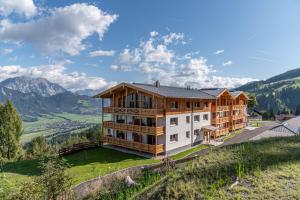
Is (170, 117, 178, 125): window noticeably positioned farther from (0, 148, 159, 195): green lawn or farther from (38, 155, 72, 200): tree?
(38, 155, 72, 200): tree

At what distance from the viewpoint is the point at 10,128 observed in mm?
36188

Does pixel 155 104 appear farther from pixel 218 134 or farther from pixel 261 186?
pixel 261 186

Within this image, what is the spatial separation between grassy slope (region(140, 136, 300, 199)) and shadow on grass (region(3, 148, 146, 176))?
1881cm

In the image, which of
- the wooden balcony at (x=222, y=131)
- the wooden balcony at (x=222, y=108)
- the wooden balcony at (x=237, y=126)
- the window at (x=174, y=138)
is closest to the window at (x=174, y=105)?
the window at (x=174, y=138)

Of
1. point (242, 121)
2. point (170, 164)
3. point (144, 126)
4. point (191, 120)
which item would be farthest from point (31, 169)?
point (242, 121)

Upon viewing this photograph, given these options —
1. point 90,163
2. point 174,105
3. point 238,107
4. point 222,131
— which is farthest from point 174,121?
point 238,107

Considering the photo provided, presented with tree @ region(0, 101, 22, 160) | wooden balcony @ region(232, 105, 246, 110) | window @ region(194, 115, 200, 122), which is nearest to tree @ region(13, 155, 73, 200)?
window @ region(194, 115, 200, 122)

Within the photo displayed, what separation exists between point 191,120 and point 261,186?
26.9 meters

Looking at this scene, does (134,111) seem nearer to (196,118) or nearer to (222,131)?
(196,118)

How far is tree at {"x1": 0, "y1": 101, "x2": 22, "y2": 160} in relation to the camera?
35631 millimetres

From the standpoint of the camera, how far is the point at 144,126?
91.5 feet

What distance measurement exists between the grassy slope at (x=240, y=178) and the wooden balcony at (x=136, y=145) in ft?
62.0

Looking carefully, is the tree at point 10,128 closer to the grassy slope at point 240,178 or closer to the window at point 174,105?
the window at point 174,105

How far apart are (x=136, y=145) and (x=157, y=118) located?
15.0 feet
